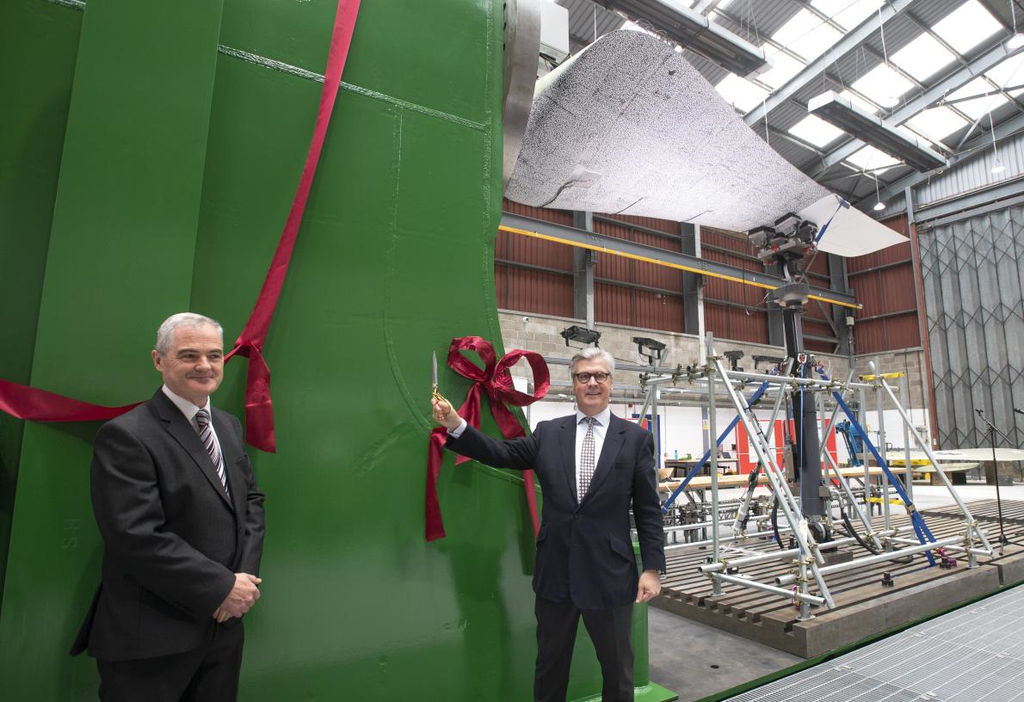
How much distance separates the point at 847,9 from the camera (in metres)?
11.4

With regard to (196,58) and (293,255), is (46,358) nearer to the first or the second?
(293,255)

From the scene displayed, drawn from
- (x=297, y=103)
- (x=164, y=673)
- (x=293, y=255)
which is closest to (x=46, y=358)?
(x=293, y=255)

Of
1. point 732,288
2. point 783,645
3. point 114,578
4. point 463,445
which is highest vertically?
point 732,288

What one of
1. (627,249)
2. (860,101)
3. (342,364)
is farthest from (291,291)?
(860,101)

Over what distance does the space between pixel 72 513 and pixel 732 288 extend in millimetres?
19830

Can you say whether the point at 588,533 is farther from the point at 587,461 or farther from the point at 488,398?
the point at 488,398

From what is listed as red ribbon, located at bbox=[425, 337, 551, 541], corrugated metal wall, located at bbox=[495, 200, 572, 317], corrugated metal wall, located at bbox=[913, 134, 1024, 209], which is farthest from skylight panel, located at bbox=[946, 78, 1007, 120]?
red ribbon, located at bbox=[425, 337, 551, 541]

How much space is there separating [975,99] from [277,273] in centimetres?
1946

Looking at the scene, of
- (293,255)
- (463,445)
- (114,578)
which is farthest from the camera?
(463,445)

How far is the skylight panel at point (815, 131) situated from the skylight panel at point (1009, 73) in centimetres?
341

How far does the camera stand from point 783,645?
309 centimetres

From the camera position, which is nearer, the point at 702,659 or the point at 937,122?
the point at 702,659

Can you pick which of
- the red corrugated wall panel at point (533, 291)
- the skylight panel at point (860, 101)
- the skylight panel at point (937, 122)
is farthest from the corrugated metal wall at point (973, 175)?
the red corrugated wall panel at point (533, 291)

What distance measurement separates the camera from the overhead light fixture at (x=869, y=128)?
405 inches
